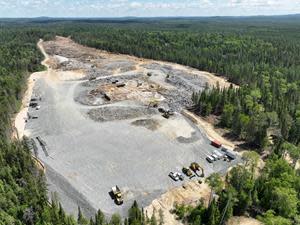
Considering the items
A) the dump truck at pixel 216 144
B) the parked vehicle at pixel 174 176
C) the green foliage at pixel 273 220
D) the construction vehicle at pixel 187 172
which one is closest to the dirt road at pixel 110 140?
the parked vehicle at pixel 174 176

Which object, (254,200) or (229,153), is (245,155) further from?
(254,200)

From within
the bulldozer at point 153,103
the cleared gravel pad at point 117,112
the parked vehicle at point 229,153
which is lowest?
the parked vehicle at point 229,153

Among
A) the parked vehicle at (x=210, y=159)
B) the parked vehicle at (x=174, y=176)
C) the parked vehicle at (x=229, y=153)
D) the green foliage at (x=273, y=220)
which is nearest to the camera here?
the green foliage at (x=273, y=220)

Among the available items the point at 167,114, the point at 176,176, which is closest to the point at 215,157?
the point at 176,176

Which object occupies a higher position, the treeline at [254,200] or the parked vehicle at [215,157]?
the treeline at [254,200]

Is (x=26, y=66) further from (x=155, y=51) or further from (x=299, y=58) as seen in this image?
(x=299, y=58)

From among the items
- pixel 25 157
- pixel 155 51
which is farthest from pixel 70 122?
pixel 155 51

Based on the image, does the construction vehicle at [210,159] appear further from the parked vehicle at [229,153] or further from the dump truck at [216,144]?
the dump truck at [216,144]

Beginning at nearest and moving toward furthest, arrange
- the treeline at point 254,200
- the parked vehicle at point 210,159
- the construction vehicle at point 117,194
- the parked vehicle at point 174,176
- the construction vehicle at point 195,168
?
the treeline at point 254,200, the construction vehicle at point 117,194, the parked vehicle at point 174,176, the construction vehicle at point 195,168, the parked vehicle at point 210,159
